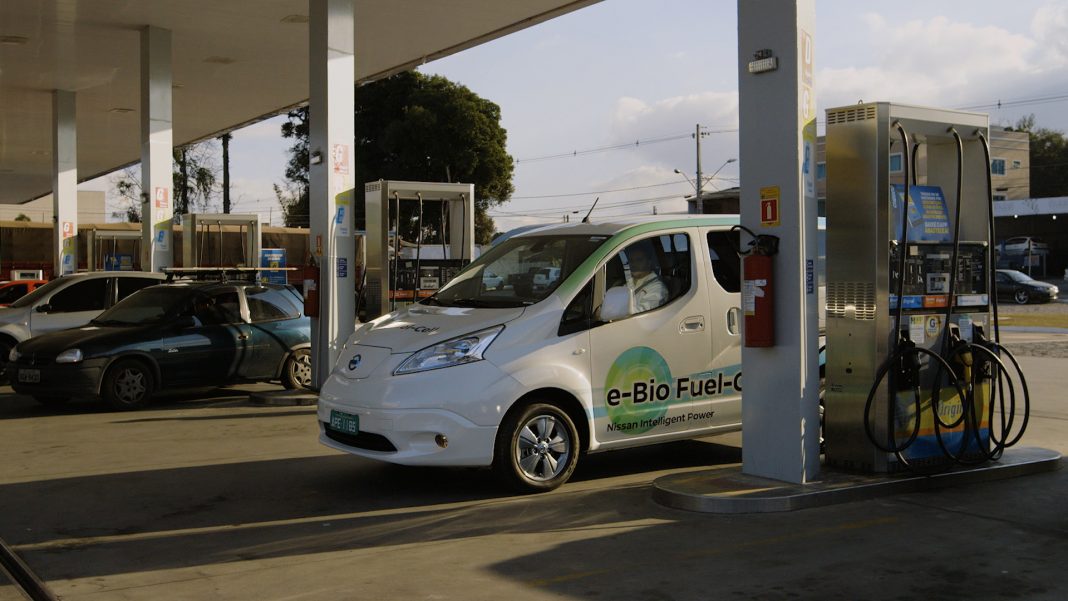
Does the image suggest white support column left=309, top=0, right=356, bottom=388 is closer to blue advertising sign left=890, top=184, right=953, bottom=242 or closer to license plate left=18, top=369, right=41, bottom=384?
license plate left=18, top=369, right=41, bottom=384

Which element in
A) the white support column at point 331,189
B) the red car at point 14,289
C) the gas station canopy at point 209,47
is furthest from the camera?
the red car at point 14,289

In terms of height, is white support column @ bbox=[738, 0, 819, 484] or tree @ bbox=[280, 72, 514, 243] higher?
tree @ bbox=[280, 72, 514, 243]

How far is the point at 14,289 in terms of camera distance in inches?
720

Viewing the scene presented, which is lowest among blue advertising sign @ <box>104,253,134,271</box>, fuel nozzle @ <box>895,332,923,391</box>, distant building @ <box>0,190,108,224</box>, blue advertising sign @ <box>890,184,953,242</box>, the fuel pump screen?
fuel nozzle @ <box>895,332,923,391</box>

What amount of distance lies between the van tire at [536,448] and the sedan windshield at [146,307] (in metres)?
6.92

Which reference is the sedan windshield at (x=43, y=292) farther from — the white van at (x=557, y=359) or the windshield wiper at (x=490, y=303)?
the windshield wiper at (x=490, y=303)

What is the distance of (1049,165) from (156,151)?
270 feet

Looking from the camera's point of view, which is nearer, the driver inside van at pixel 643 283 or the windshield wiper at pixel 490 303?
the windshield wiper at pixel 490 303

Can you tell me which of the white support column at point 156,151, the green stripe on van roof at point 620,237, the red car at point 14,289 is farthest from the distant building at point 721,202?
the green stripe on van roof at point 620,237

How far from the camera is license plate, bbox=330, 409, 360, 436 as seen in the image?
690 cm

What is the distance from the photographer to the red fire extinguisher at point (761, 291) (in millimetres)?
6582

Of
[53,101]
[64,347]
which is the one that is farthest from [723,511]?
[53,101]

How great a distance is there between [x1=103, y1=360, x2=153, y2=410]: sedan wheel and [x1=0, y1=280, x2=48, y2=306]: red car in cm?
753

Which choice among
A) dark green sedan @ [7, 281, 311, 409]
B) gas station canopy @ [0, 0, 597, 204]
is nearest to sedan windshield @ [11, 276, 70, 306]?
dark green sedan @ [7, 281, 311, 409]
